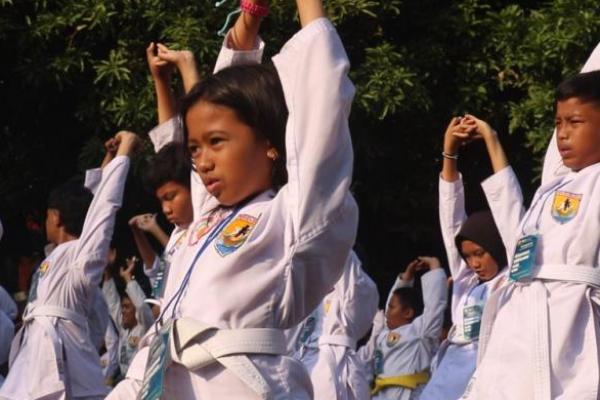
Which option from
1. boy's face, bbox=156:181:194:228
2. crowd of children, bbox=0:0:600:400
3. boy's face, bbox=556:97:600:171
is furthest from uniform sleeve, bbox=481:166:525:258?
boy's face, bbox=156:181:194:228

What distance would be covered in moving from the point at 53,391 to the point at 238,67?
195 inches

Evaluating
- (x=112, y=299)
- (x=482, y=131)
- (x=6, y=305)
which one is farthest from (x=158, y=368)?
(x=112, y=299)

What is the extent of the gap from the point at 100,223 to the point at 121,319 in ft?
17.7

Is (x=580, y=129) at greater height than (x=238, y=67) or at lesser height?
lesser

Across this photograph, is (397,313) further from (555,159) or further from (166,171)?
(555,159)

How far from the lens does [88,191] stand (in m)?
9.59

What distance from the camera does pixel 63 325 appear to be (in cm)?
922

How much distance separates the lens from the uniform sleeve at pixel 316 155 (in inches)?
162

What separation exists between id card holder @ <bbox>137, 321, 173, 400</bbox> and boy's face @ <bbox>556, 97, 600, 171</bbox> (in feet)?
8.25

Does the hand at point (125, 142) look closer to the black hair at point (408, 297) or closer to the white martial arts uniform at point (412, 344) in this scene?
the white martial arts uniform at point (412, 344)

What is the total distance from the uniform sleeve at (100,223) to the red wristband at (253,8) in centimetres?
338

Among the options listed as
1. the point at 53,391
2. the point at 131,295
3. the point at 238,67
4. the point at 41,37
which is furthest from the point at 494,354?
the point at 41,37

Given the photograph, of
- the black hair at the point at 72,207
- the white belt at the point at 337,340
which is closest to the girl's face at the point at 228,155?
the black hair at the point at 72,207

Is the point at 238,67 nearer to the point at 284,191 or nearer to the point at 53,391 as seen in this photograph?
the point at 284,191
